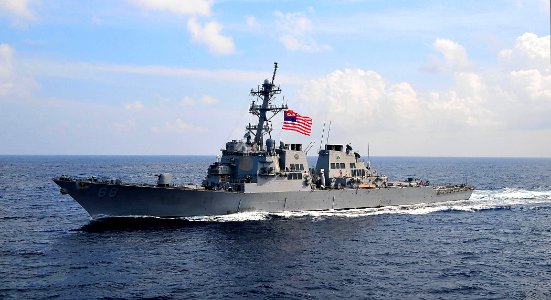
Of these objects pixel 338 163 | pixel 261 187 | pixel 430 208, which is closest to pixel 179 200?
pixel 261 187

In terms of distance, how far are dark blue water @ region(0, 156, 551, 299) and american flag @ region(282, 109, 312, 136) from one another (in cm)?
809

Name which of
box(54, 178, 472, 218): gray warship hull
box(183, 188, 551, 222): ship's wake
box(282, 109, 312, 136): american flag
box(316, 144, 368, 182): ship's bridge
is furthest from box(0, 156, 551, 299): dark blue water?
box(282, 109, 312, 136): american flag

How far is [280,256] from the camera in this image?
30516 millimetres

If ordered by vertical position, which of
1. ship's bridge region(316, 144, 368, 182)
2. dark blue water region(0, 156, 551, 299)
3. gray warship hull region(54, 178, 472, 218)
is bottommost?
dark blue water region(0, 156, 551, 299)

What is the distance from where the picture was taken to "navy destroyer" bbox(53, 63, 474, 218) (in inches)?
1578

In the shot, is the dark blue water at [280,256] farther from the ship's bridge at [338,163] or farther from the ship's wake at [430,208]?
the ship's bridge at [338,163]

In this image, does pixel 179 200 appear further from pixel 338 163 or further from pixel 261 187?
pixel 338 163

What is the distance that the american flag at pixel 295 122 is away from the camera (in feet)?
147

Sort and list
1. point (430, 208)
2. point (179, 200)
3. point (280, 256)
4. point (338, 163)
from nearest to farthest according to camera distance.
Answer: point (280, 256), point (179, 200), point (338, 163), point (430, 208)

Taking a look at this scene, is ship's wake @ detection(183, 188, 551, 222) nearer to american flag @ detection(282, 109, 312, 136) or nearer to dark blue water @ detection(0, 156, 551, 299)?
dark blue water @ detection(0, 156, 551, 299)

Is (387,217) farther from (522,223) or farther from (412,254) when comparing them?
(412,254)

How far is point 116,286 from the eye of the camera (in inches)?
937

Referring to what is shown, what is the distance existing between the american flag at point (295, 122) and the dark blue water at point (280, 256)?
8.09 metres

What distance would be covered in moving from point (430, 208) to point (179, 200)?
2832 cm
